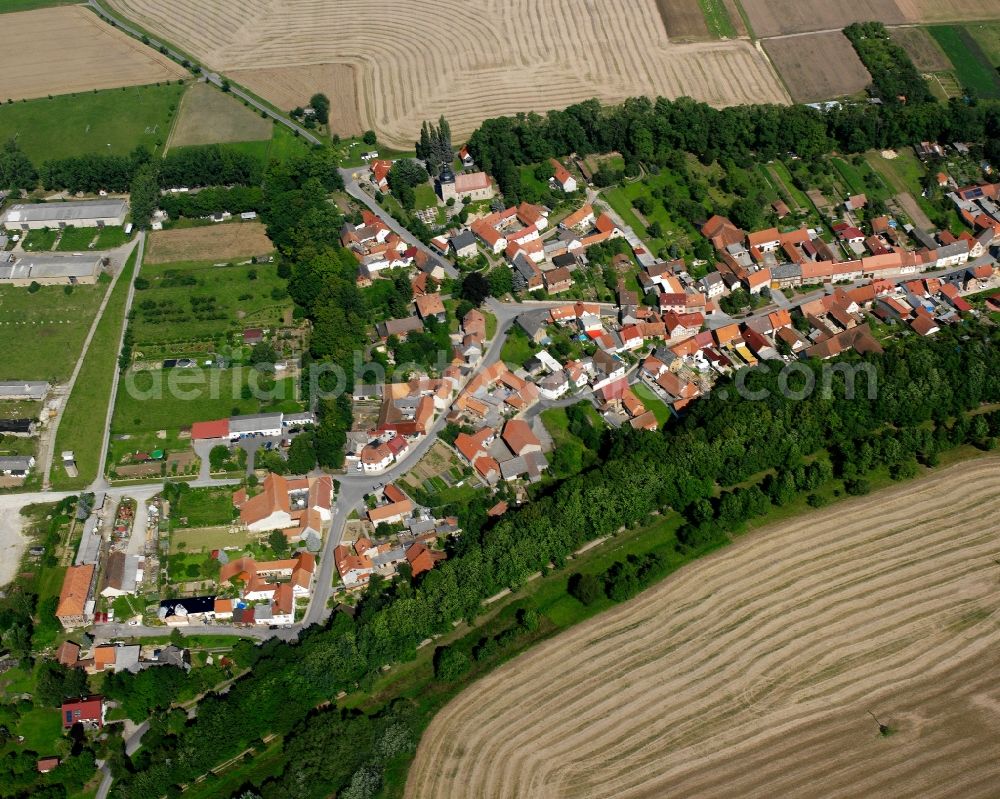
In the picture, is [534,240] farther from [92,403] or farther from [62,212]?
[62,212]

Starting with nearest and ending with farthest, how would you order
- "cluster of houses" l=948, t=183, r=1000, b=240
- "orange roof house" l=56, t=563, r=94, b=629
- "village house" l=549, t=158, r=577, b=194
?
"orange roof house" l=56, t=563, r=94, b=629 < "cluster of houses" l=948, t=183, r=1000, b=240 < "village house" l=549, t=158, r=577, b=194

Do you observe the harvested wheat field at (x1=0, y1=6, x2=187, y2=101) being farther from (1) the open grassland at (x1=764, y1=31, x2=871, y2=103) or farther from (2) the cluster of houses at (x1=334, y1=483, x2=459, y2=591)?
(2) the cluster of houses at (x1=334, y1=483, x2=459, y2=591)

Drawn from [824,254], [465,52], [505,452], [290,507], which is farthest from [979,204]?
[290,507]

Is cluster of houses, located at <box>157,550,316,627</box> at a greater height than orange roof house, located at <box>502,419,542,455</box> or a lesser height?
lesser

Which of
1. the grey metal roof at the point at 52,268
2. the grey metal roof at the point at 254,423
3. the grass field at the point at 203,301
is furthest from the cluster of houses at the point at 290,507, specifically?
the grey metal roof at the point at 52,268

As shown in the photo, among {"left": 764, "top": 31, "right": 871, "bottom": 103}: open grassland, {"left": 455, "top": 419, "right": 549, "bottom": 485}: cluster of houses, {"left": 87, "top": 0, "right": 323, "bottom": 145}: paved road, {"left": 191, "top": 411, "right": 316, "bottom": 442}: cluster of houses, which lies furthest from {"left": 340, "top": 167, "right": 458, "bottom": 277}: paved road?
{"left": 764, "top": 31, "right": 871, "bottom": 103}: open grassland

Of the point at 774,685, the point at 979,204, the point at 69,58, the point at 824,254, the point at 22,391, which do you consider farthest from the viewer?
the point at 69,58

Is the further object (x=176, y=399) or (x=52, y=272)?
(x=52, y=272)
